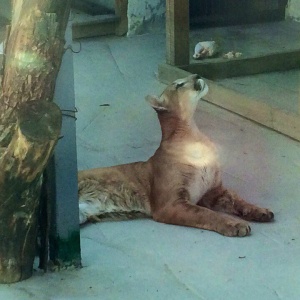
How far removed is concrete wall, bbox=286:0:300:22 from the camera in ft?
24.9

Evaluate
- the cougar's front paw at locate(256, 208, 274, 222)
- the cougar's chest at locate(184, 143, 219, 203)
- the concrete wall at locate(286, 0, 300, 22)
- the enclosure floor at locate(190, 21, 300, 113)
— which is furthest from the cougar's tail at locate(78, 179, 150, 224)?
the concrete wall at locate(286, 0, 300, 22)

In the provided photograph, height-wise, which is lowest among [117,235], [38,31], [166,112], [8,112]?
[117,235]

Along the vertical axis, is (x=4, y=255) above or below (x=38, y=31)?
below

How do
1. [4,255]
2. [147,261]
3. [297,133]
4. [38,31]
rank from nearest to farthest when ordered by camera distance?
[38,31] → [4,255] → [147,261] → [297,133]

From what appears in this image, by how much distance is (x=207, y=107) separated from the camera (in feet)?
17.3

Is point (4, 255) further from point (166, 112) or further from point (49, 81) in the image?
point (166, 112)

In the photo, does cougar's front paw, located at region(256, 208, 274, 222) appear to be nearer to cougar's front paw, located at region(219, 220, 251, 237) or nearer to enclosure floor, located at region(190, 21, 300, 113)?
cougar's front paw, located at region(219, 220, 251, 237)

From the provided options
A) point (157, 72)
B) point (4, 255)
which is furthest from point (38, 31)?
point (157, 72)

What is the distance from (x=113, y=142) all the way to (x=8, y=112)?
1990 millimetres

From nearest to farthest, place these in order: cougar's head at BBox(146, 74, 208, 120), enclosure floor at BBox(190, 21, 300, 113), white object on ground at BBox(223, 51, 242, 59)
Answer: cougar's head at BBox(146, 74, 208, 120) < enclosure floor at BBox(190, 21, 300, 113) < white object on ground at BBox(223, 51, 242, 59)

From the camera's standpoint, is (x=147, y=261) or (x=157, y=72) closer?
(x=147, y=261)

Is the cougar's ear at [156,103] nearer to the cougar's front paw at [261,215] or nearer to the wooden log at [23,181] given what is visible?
the cougar's front paw at [261,215]

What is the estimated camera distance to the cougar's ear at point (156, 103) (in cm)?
365

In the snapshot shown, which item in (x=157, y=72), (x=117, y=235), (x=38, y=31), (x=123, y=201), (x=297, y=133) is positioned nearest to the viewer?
(x=38, y=31)
